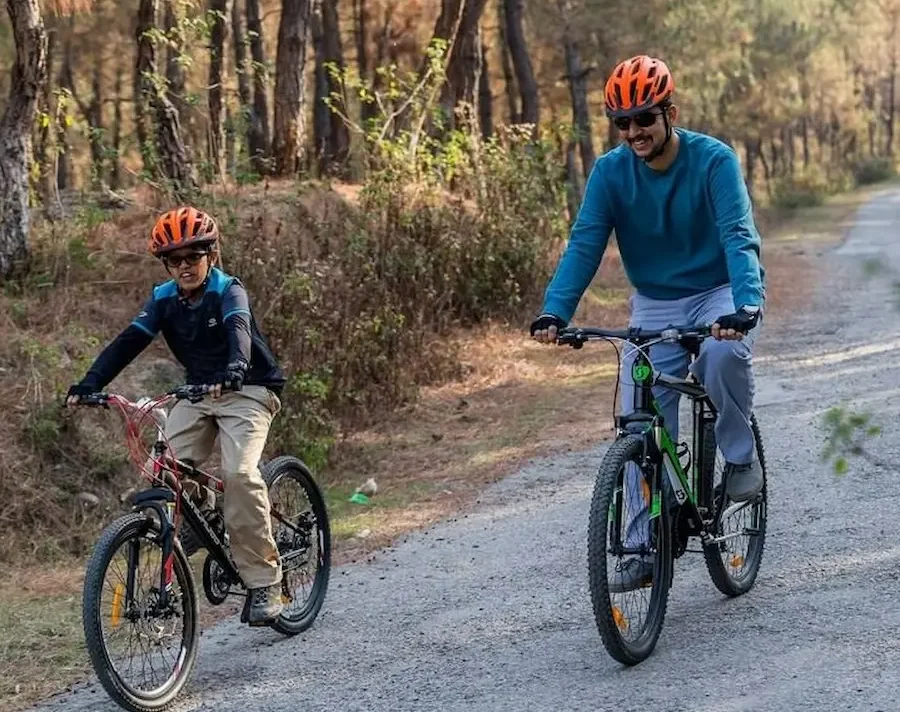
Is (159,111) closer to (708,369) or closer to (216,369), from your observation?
(216,369)

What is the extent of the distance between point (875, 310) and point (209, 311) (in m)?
12.6

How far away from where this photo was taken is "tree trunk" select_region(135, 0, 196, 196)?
1134 centimetres

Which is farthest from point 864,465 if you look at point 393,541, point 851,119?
point 851,119

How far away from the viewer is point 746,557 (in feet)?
18.4

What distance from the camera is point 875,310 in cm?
1614

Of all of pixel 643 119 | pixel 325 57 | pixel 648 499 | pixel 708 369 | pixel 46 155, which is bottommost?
pixel 648 499

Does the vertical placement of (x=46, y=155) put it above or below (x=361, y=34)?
below

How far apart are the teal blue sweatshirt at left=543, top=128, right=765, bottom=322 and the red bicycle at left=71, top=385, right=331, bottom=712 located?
1.58 m

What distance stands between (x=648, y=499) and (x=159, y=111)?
815cm

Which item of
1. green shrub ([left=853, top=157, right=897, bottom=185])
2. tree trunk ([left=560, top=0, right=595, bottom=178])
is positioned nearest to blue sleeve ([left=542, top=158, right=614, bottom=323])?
tree trunk ([left=560, top=0, right=595, bottom=178])

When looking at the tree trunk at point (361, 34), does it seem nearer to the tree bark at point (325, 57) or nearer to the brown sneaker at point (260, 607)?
the tree bark at point (325, 57)

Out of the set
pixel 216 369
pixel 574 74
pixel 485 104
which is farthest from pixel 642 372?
pixel 485 104

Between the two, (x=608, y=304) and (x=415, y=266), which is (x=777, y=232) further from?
(x=415, y=266)

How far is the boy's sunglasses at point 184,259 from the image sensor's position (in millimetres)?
5164
